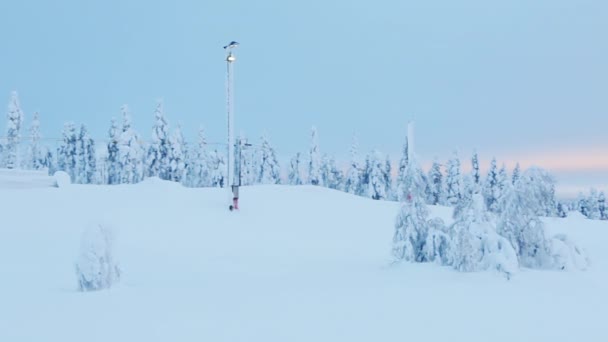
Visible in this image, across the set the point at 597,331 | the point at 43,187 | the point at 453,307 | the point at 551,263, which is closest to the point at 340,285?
the point at 453,307

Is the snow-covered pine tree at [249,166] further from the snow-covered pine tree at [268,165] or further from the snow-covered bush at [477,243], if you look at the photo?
the snow-covered bush at [477,243]

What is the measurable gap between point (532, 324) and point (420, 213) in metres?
4.43

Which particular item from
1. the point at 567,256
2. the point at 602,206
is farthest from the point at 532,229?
the point at 602,206

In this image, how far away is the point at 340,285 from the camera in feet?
28.8

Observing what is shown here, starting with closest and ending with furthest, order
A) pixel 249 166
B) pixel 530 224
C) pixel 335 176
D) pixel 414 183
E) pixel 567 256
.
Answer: pixel 567 256
pixel 530 224
pixel 414 183
pixel 249 166
pixel 335 176

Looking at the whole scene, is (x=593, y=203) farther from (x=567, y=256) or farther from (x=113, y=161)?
(x=567, y=256)

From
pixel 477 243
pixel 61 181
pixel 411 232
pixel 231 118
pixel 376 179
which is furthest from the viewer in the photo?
pixel 376 179

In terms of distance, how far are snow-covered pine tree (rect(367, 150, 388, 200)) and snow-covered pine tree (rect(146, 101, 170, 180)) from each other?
2190 centimetres

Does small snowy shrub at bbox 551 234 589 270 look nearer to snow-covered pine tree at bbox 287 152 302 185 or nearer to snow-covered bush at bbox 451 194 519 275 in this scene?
snow-covered bush at bbox 451 194 519 275

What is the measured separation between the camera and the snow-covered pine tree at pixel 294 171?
258 ft

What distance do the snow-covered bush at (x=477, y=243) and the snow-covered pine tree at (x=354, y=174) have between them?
5797 cm

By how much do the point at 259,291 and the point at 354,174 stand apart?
2428 inches

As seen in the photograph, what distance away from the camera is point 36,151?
7588 cm

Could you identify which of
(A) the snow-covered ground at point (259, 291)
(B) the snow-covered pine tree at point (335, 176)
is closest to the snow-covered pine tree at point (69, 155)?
(B) the snow-covered pine tree at point (335, 176)
